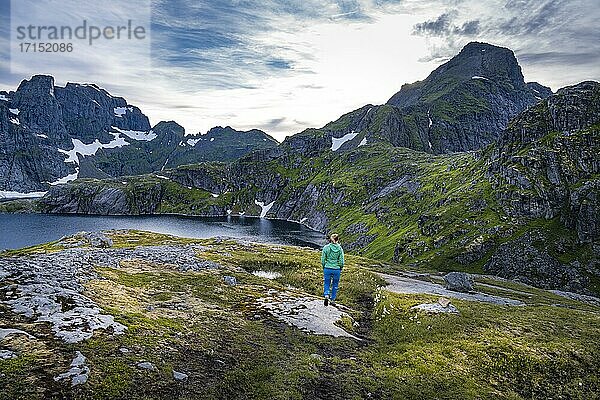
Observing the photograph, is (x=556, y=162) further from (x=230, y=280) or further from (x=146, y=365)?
(x=146, y=365)

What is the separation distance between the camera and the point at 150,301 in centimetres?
2625

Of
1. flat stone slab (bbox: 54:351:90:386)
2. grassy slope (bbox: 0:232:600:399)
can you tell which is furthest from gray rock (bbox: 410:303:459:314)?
flat stone slab (bbox: 54:351:90:386)

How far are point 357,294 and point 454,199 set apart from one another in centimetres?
12961

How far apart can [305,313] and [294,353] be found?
7469 mm

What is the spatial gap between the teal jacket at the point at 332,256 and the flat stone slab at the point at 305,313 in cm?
353

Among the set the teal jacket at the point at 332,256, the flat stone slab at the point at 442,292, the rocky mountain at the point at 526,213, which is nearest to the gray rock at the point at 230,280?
the teal jacket at the point at 332,256

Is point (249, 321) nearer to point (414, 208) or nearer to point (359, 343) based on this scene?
point (359, 343)

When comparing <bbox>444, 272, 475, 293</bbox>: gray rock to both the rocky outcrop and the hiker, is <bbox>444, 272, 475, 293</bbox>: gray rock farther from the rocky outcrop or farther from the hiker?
the rocky outcrop

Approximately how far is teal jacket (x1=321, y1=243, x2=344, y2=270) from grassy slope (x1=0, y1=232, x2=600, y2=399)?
4750 millimetres

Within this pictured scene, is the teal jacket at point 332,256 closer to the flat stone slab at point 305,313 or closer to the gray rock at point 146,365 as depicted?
the flat stone slab at point 305,313

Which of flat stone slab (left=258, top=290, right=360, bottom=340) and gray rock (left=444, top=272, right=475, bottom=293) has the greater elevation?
flat stone slab (left=258, top=290, right=360, bottom=340)

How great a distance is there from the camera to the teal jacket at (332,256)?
94.6ft

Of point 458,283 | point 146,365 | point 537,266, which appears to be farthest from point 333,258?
point 537,266

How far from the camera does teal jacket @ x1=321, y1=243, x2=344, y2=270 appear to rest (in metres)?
28.8
